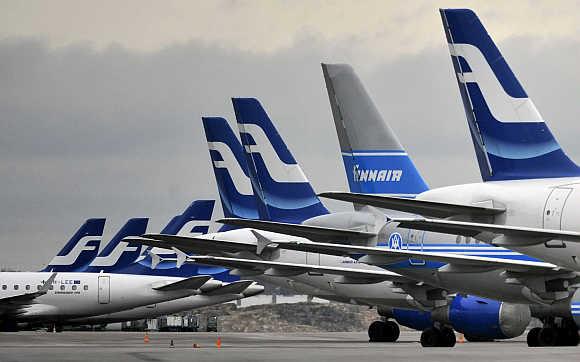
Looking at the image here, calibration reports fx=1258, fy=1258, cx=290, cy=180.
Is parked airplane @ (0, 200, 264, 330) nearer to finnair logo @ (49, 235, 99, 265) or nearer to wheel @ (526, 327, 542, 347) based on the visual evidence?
finnair logo @ (49, 235, 99, 265)

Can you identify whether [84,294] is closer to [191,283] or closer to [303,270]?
[191,283]

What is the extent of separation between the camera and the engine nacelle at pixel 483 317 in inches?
1462

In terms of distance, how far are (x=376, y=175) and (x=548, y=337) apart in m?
6.63

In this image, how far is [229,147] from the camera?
160 ft

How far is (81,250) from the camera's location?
69.6m

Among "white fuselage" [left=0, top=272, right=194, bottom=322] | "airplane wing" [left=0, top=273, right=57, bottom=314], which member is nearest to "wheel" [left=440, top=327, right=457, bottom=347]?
"white fuselage" [left=0, top=272, right=194, bottom=322]

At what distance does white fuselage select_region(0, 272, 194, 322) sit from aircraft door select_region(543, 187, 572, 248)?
125 feet

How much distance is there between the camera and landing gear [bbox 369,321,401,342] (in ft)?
146

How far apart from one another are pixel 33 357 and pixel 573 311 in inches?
541

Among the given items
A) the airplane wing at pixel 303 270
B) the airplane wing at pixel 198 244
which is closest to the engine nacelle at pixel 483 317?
the airplane wing at pixel 303 270

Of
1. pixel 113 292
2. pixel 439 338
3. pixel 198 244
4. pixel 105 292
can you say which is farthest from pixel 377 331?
pixel 105 292

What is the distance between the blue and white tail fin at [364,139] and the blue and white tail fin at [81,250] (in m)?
36.2

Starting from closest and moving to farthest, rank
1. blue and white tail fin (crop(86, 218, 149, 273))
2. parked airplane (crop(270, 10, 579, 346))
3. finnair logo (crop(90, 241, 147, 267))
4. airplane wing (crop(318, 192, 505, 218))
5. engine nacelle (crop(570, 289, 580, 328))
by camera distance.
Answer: airplane wing (crop(318, 192, 505, 218)) → parked airplane (crop(270, 10, 579, 346)) → engine nacelle (crop(570, 289, 580, 328)) → blue and white tail fin (crop(86, 218, 149, 273)) → finnair logo (crop(90, 241, 147, 267))

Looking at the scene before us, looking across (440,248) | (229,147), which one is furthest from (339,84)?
(229,147)
